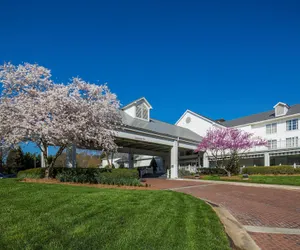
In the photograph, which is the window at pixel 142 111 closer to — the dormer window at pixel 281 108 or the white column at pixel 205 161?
the white column at pixel 205 161

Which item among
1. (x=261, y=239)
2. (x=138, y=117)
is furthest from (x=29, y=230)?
(x=138, y=117)

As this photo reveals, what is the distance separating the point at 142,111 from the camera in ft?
92.0

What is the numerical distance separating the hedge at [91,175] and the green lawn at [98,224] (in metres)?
5.98

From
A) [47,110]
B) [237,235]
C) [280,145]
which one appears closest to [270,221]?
[237,235]

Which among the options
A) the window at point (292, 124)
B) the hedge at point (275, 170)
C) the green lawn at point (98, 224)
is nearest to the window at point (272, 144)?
the window at point (292, 124)

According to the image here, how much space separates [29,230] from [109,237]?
1.40 m

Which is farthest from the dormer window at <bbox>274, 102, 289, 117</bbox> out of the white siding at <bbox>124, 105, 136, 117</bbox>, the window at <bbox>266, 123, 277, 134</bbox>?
the white siding at <bbox>124, 105, 136, 117</bbox>

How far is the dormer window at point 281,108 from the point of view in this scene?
3088 cm

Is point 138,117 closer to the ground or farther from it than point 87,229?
farther from it

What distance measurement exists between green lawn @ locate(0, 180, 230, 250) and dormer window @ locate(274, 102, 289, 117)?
2824 centimetres

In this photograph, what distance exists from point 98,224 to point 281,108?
31.7 m

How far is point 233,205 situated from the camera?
974cm

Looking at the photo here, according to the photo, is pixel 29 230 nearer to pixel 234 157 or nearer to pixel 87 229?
pixel 87 229

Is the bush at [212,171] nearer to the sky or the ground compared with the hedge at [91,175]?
nearer to the ground
